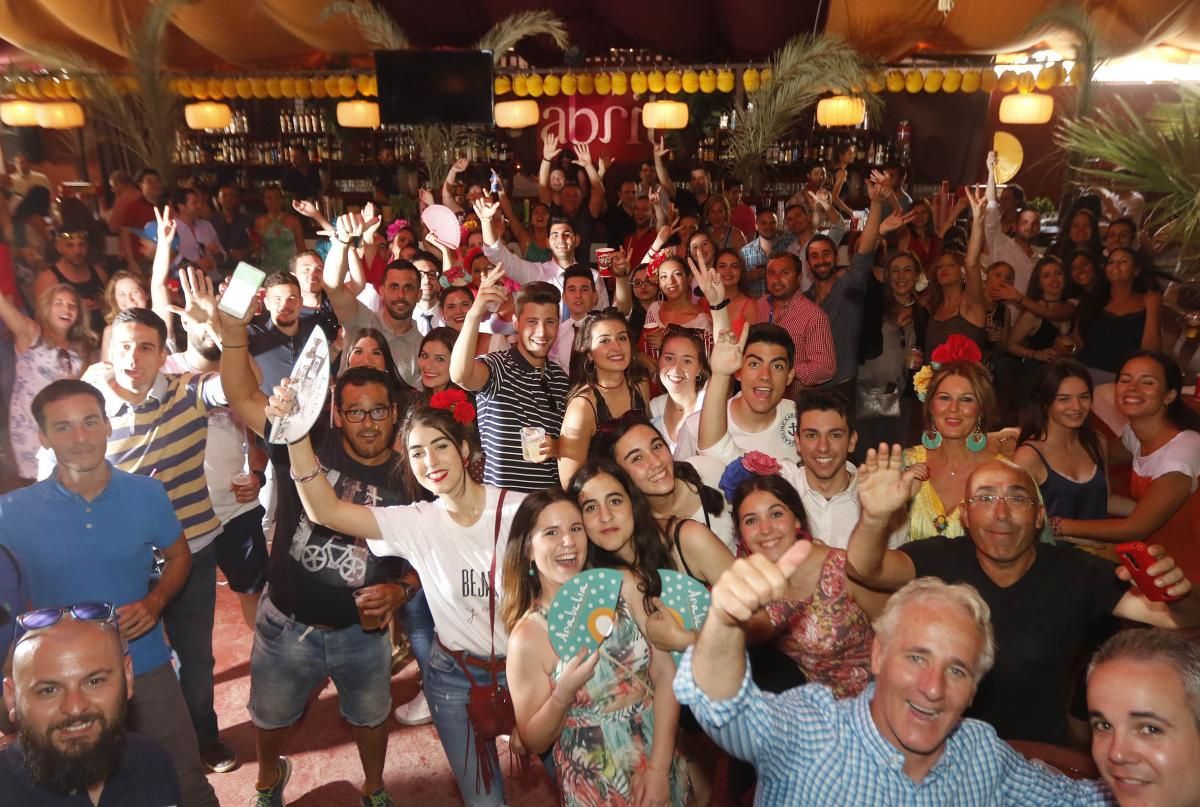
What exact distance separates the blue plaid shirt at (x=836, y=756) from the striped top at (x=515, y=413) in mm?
1670

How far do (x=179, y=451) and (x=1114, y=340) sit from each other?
4.58 m

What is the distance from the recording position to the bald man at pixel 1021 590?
6.87ft

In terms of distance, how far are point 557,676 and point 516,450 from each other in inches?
55.5

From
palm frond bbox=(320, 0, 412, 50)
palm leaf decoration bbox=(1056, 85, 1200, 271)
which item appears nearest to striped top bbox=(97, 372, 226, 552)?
palm leaf decoration bbox=(1056, 85, 1200, 271)

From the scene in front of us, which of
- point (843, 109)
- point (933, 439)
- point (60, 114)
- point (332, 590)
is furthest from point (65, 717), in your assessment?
point (60, 114)

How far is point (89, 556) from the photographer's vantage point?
92.8 inches

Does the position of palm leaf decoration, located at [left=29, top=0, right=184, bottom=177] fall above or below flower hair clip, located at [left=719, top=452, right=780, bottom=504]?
above

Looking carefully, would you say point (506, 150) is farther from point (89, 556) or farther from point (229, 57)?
point (89, 556)

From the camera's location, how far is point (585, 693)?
6.54 ft

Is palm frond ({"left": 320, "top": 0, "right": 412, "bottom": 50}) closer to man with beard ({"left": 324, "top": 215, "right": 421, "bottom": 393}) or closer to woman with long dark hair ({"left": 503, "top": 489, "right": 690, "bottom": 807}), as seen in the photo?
man with beard ({"left": 324, "top": 215, "right": 421, "bottom": 393})

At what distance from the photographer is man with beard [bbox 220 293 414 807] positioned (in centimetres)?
260

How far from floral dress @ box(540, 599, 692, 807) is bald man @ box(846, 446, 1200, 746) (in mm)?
612

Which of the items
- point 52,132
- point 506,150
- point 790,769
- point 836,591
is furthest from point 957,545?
point 52,132

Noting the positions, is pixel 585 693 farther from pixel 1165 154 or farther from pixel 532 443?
pixel 1165 154
